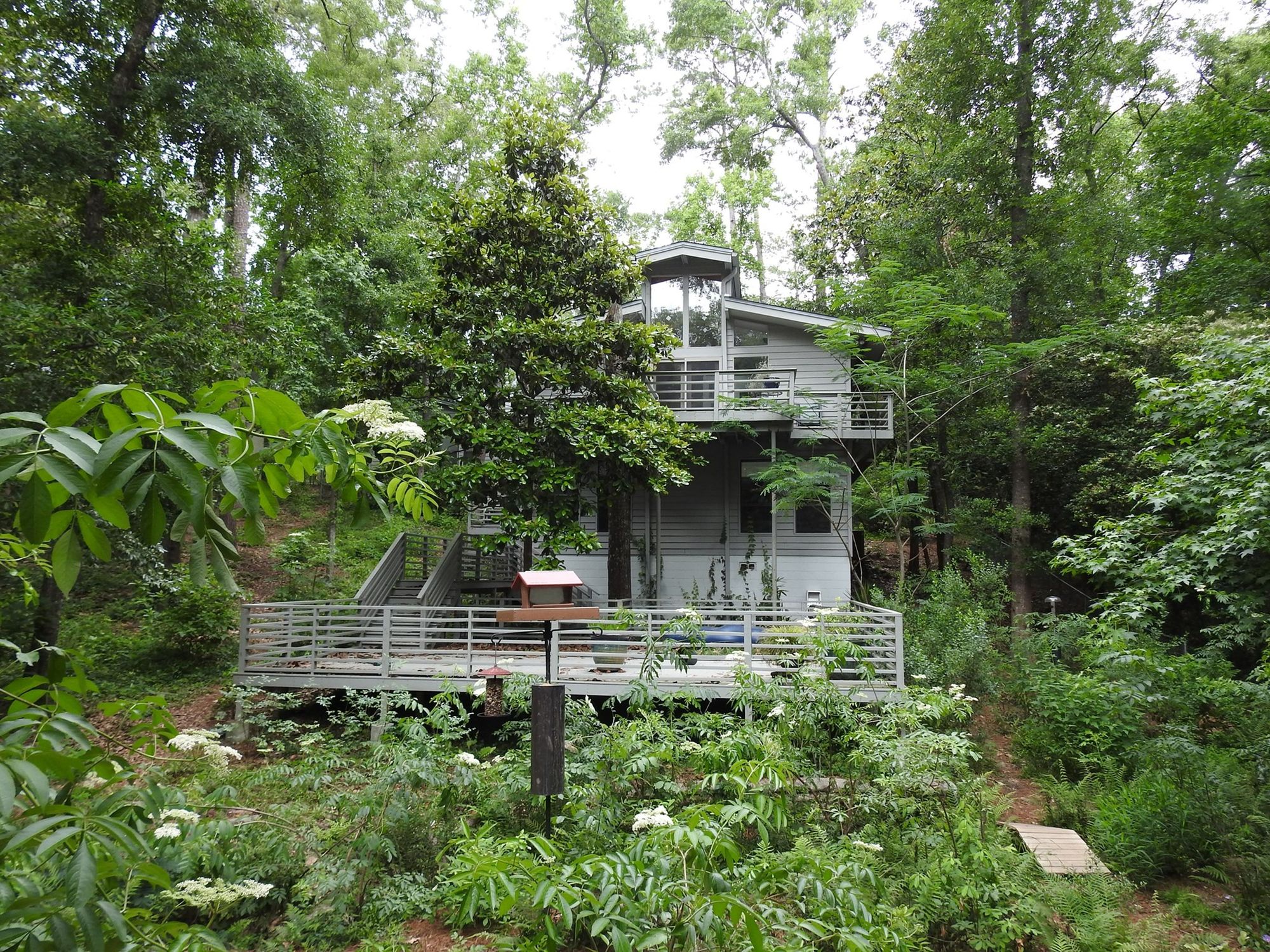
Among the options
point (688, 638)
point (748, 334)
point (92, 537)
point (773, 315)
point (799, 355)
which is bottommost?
point (688, 638)

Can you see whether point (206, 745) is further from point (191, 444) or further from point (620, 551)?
point (620, 551)

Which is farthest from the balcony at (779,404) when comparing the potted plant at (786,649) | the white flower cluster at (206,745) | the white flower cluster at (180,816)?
the white flower cluster at (180,816)

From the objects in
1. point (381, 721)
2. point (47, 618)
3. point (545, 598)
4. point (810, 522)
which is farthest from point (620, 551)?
point (47, 618)

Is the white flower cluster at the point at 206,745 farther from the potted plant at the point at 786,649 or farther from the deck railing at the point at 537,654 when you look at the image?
the potted plant at the point at 786,649

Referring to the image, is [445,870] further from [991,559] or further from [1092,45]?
[1092,45]

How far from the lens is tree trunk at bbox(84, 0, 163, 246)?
10680mm

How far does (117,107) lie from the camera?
10992 millimetres

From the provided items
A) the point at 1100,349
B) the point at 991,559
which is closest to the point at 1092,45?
the point at 1100,349

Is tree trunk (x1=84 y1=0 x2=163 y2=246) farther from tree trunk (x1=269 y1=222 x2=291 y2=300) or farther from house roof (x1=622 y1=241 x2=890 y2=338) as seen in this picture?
tree trunk (x1=269 y1=222 x2=291 y2=300)

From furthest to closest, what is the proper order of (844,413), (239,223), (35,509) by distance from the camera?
(239,223) → (844,413) → (35,509)

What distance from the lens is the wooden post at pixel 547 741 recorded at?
479 cm

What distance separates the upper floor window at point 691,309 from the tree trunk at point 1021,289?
253 inches

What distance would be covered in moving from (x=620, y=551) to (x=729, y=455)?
391cm

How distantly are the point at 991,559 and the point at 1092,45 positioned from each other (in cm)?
1161
